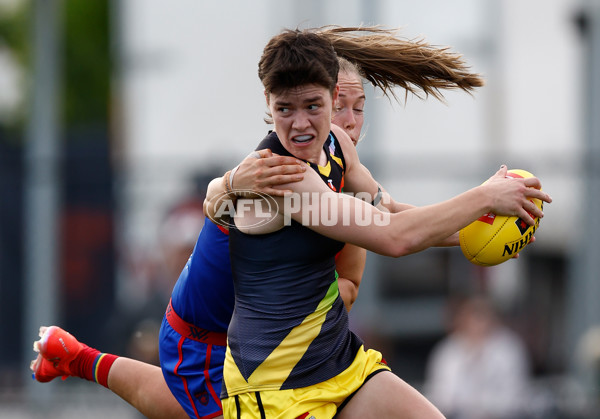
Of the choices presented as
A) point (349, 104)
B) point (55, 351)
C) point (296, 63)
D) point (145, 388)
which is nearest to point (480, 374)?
point (349, 104)

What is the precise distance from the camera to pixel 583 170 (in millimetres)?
9992

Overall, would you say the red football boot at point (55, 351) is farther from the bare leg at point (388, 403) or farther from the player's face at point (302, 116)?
the player's face at point (302, 116)

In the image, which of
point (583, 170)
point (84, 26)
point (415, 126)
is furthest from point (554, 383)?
point (84, 26)

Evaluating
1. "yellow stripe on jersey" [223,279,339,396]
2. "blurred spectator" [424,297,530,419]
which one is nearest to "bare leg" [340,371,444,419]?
"yellow stripe on jersey" [223,279,339,396]

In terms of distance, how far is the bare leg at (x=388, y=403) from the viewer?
12.7ft

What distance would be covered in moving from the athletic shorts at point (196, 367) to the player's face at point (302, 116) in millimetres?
1083

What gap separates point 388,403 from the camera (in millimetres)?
3906

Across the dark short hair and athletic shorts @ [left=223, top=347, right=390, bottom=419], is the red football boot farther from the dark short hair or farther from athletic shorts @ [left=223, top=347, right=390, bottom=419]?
the dark short hair

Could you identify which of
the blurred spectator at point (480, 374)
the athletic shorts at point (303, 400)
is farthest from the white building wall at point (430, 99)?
the athletic shorts at point (303, 400)

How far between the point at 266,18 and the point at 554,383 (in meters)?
6.08

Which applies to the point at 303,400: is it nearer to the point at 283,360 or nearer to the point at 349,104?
the point at 283,360

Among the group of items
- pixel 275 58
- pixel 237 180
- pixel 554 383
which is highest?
pixel 275 58

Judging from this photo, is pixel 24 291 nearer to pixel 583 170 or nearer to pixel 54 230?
pixel 54 230

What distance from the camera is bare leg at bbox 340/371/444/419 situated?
3.88m
